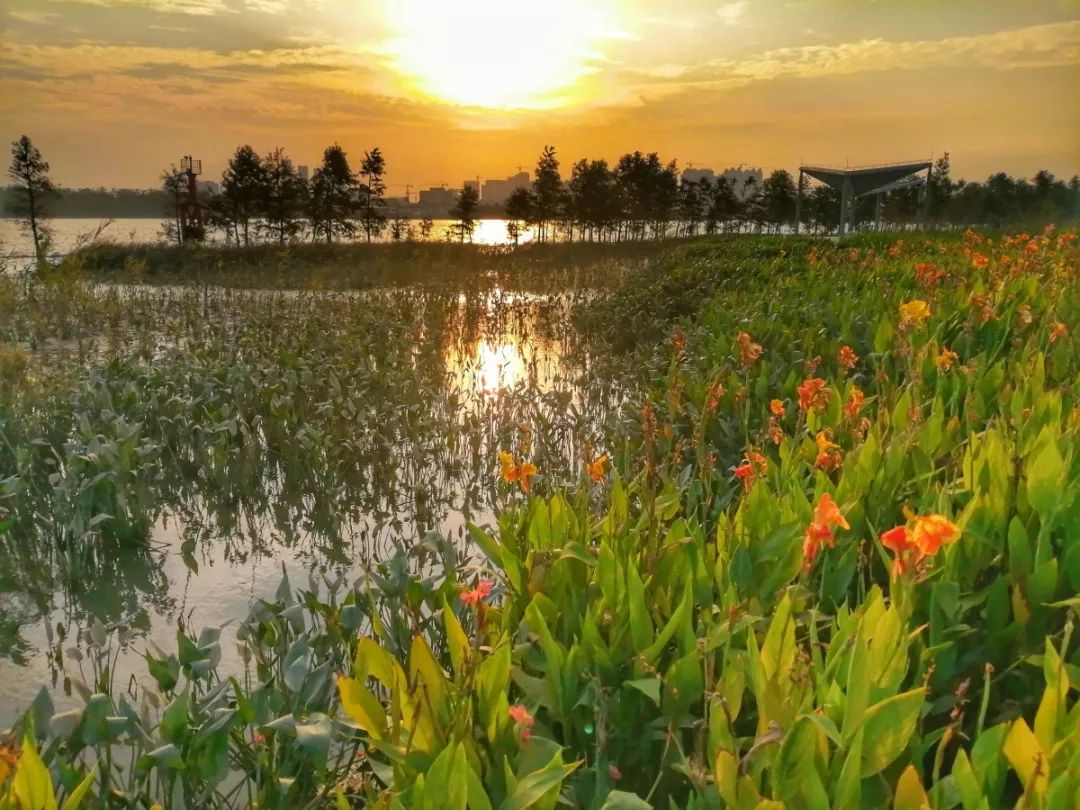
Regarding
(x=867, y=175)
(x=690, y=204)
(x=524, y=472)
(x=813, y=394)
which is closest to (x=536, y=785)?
(x=524, y=472)

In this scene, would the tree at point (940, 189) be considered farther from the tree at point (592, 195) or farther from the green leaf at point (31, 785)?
the green leaf at point (31, 785)

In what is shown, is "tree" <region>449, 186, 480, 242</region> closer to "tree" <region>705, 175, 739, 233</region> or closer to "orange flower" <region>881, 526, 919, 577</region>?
"tree" <region>705, 175, 739, 233</region>

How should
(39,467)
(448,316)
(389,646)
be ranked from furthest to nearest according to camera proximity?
1. (448,316)
2. (39,467)
3. (389,646)

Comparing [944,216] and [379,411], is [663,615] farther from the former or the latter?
[944,216]

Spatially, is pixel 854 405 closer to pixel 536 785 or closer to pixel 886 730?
pixel 886 730

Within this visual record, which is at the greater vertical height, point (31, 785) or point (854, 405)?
point (854, 405)

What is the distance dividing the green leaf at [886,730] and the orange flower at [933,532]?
0.81ft

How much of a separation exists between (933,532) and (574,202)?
53486mm

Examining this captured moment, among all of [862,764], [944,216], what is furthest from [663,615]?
[944,216]

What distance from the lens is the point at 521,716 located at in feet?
4.24

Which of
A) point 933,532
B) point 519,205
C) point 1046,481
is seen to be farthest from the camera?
point 519,205

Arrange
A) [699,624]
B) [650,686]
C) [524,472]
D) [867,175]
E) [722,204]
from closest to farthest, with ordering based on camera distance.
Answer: [650,686] → [699,624] → [524,472] → [867,175] → [722,204]

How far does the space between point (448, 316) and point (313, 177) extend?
36.2 m

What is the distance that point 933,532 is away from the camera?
1.31m
